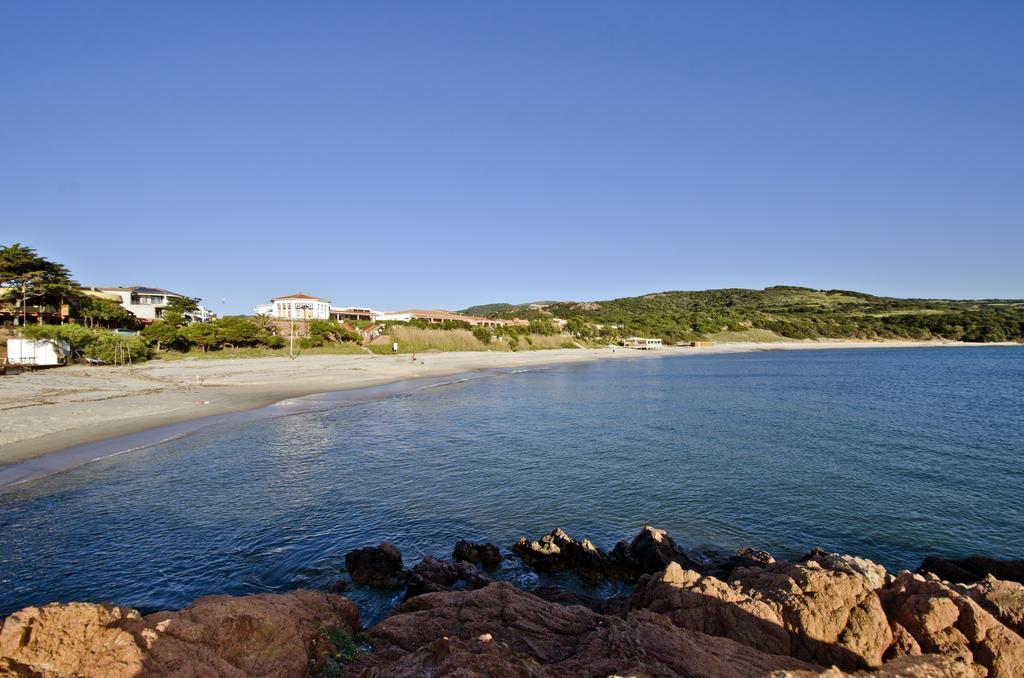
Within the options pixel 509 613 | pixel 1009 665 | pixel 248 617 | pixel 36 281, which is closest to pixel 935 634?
pixel 1009 665

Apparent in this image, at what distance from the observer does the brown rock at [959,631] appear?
5719mm

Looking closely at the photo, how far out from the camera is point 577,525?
13789 millimetres

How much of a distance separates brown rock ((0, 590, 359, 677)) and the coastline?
16.3m

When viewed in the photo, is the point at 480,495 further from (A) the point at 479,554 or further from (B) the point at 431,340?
(B) the point at 431,340

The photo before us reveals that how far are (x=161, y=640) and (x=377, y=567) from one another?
17.6 ft

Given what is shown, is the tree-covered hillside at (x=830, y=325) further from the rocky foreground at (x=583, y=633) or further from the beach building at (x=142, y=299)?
the rocky foreground at (x=583, y=633)

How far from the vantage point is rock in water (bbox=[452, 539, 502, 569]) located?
36.9ft

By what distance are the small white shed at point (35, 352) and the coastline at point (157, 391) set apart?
2275mm

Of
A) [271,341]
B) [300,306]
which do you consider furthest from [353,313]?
[271,341]

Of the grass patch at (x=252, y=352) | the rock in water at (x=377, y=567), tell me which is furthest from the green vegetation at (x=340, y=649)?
the grass patch at (x=252, y=352)

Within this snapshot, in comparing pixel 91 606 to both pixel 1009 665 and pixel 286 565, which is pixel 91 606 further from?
pixel 1009 665

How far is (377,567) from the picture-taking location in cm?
1046

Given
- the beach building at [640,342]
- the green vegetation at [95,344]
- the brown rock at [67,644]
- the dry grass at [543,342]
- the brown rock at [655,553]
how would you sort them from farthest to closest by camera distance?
1. the beach building at [640,342]
2. the dry grass at [543,342]
3. the green vegetation at [95,344]
4. the brown rock at [655,553]
5. the brown rock at [67,644]

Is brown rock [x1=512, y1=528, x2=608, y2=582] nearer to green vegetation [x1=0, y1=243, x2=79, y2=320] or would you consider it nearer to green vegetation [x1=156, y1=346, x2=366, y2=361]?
green vegetation [x1=156, y1=346, x2=366, y2=361]
